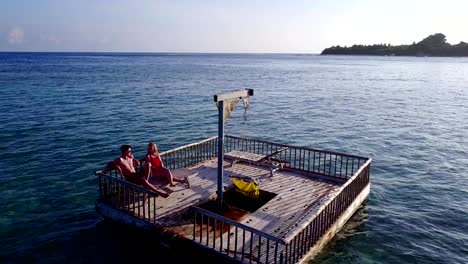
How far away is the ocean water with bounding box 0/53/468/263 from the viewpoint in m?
12.0

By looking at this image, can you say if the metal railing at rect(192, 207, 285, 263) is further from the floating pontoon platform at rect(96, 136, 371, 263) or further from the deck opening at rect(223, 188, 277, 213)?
the deck opening at rect(223, 188, 277, 213)

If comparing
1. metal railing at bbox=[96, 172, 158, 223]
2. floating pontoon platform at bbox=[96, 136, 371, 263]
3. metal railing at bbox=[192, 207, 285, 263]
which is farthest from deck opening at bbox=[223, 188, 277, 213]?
metal railing at bbox=[96, 172, 158, 223]

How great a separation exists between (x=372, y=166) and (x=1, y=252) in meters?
18.0

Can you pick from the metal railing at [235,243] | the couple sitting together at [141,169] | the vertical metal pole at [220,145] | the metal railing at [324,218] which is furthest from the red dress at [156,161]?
the metal railing at [324,218]

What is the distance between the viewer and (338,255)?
11.4 metres

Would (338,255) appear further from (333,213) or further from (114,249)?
(114,249)

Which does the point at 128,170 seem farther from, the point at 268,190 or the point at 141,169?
the point at 268,190

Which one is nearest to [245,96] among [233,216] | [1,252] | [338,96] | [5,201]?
[233,216]


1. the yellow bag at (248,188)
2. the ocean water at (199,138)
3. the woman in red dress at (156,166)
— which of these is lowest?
the ocean water at (199,138)

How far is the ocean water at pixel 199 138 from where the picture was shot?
11961mm

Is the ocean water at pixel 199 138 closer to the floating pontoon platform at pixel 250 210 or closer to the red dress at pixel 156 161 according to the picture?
the floating pontoon platform at pixel 250 210

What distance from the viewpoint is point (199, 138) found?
2645 cm

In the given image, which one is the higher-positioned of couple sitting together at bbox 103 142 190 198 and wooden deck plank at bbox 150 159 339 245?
couple sitting together at bbox 103 142 190 198

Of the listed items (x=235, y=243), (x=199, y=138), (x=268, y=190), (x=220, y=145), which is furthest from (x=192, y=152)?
(x=235, y=243)
